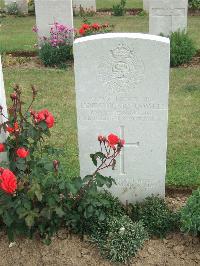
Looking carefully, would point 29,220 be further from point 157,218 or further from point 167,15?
point 167,15

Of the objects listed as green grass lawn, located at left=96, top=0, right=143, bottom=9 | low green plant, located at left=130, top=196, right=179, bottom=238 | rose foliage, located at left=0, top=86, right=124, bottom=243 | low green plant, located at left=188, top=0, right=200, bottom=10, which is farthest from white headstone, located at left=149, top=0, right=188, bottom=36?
green grass lawn, located at left=96, top=0, right=143, bottom=9

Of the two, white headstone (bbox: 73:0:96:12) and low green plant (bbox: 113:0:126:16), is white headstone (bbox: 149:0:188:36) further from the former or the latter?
white headstone (bbox: 73:0:96:12)

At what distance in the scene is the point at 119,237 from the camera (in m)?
3.94

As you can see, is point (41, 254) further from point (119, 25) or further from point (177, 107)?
point (119, 25)

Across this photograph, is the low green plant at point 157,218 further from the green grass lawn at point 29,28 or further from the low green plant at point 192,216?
the green grass lawn at point 29,28

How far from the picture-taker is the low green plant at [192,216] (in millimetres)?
3855

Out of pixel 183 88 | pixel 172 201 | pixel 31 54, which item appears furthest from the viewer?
pixel 31 54

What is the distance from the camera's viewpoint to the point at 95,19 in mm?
15047

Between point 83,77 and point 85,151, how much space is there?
74 cm

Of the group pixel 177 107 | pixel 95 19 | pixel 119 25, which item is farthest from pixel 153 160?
pixel 95 19

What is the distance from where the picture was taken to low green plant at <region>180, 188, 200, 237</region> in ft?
12.6

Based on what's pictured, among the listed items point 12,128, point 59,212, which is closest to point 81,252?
point 59,212

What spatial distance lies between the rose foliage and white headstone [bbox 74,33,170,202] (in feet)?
1.31

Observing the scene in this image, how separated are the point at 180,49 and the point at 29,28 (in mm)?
6097
